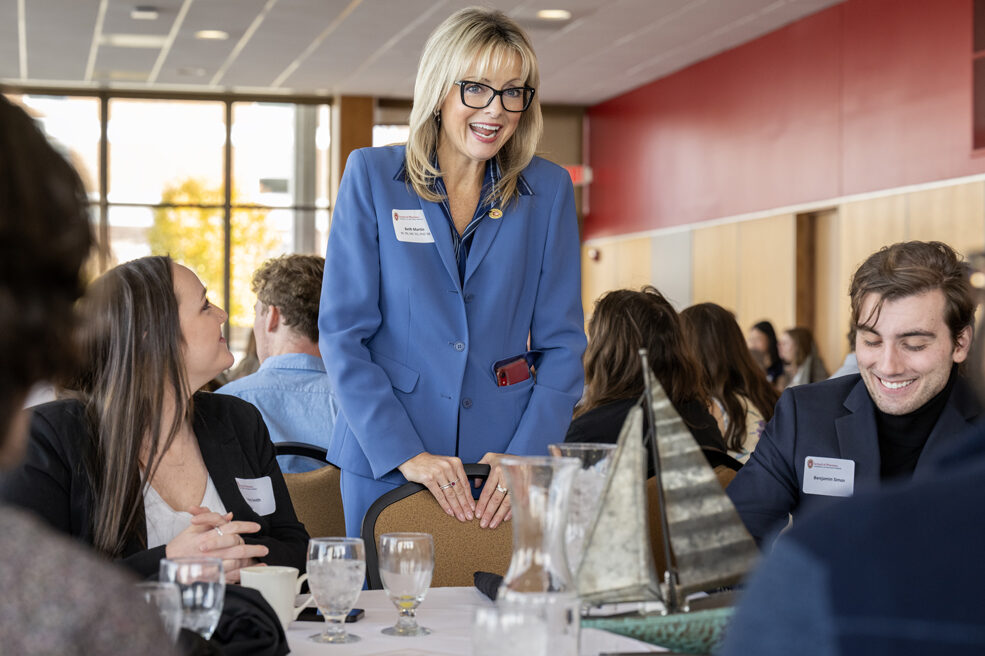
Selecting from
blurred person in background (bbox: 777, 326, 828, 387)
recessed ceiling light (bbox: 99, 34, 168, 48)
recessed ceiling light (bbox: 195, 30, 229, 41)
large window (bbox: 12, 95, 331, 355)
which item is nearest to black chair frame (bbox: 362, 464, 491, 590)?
blurred person in background (bbox: 777, 326, 828, 387)

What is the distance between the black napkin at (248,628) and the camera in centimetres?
132

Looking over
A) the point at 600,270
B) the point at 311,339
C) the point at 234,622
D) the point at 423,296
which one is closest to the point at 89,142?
the point at 600,270

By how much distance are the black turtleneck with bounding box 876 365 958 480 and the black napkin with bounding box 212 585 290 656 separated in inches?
51.8

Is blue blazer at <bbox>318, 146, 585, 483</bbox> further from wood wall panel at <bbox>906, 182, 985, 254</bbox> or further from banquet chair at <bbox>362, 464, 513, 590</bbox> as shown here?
wood wall panel at <bbox>906, 182, 985, 254</bbox>

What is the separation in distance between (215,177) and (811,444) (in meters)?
11.6

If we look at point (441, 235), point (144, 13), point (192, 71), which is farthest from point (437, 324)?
point (192, 71)

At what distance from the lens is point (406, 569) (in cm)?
153

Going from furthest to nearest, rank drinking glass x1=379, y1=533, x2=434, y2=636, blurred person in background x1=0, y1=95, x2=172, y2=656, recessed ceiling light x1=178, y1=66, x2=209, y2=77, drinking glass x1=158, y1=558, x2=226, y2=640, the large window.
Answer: the large window
recessed ceiling light x1=178, y1=66, x2=209, y2=77
drinking glass x1=379, y1=533, x2=434, y2=636
drinking glass x1=158, y1=558, x2=226, y2=640
blurred person in background x1=0, y1=95, x2=172, y2=656

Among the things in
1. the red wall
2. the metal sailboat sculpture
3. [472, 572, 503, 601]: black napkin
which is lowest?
[472, 572, 503, 601]: black napkin

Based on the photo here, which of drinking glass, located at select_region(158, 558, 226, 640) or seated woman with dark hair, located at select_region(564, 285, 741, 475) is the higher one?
seated woman with dark hair, located at select_region(564, 285, 741, 475)

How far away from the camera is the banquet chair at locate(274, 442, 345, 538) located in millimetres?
2701

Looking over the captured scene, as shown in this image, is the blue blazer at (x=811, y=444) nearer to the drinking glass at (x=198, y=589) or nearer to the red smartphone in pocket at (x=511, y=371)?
the red smartphone in pocket at (x=511, y=371)

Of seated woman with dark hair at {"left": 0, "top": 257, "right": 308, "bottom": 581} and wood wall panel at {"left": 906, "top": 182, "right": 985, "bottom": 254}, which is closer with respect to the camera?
seated woman with dark hair at {"left": 0, "top": 257, "right": 308, "bottom": 581}

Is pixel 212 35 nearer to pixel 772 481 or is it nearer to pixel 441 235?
pixel 441 235
